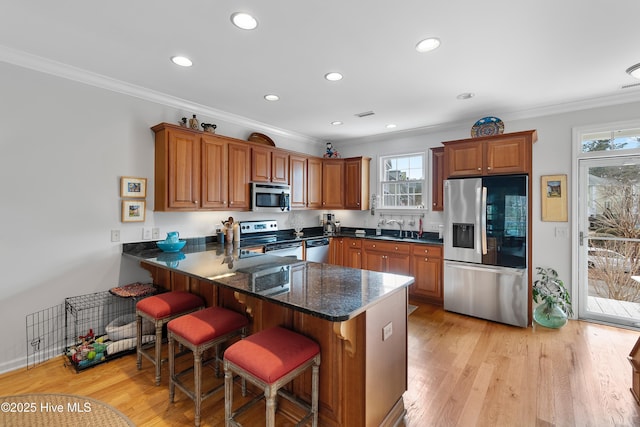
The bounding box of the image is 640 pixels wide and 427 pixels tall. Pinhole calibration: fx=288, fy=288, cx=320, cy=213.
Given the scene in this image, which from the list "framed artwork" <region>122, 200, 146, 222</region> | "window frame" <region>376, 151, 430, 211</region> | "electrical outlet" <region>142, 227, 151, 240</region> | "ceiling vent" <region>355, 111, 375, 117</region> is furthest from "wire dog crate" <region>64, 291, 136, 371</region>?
"window frame" <region>376, 151, 430, 211</region>

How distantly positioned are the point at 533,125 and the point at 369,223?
111 inches

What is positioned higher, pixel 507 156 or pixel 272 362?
pixel 507 156

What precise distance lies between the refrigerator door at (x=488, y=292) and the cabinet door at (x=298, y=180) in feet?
7.93

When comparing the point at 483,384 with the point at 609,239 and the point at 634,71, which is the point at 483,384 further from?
the point at 634,71

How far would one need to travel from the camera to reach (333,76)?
9.24 ft

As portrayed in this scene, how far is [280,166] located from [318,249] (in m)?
1.51

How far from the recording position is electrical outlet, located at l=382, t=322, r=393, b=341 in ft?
5.80

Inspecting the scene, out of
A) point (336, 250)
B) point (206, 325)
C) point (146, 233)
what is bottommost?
point (206, 325)

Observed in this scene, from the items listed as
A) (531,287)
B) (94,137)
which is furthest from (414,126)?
(94,137)

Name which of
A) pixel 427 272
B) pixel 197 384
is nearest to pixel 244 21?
pixel 197 384

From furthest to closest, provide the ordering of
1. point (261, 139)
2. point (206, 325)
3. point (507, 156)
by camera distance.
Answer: point (261, 139) → point (507, 156) → point (206, 325)

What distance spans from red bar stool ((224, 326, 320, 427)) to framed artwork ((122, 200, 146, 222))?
2.26 metres

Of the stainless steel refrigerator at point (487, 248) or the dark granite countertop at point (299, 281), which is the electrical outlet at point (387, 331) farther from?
the stainless steel refrigerator at point (487, 248)

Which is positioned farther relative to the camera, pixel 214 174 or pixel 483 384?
pixel 214 174
